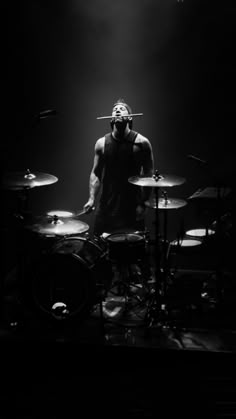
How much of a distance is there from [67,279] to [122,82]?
2.97 meters

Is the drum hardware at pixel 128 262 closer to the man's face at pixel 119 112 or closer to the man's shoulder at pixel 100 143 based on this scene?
the man's shoulder at pixel 100 143

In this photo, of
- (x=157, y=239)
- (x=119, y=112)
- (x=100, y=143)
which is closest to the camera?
(x=157, y=239)

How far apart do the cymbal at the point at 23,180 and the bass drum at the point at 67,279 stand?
2.34ft

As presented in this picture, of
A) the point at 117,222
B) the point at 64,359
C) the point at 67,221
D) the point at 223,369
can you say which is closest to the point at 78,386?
the point at 64,359

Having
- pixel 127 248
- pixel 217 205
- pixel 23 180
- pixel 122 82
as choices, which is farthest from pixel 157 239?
pixel 122 82

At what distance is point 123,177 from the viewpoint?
8.28 m

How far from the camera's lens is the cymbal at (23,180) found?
283 inches

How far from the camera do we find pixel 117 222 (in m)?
8.27

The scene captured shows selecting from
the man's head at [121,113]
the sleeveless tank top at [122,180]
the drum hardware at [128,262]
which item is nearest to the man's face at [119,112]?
the man's head at [121,113]

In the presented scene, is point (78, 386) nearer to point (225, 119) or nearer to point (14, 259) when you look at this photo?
point (14, 259)

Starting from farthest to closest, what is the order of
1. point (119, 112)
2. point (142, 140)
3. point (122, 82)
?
point (122, 82) → point (142, 140) → point (119, 112)

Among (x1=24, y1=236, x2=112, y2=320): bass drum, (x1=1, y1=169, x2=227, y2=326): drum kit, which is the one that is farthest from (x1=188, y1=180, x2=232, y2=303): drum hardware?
(x1=24, y1=236, x2=112, y2=320): bass drum

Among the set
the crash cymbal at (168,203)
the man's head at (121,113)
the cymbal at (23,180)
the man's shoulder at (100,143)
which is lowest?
the crash cymbal at (168,203)

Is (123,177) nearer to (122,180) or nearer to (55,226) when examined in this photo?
(122,180)
